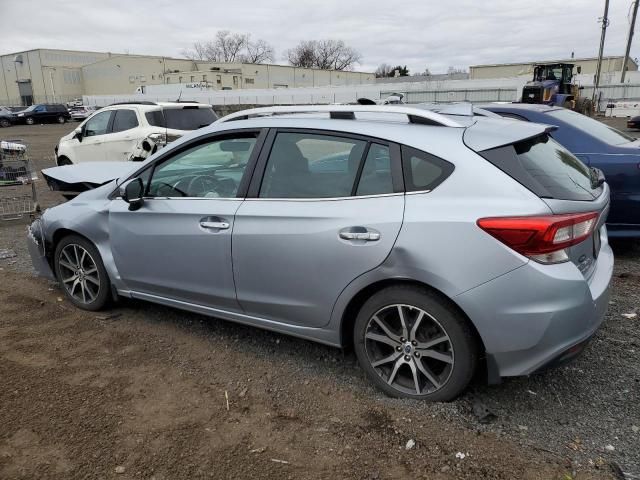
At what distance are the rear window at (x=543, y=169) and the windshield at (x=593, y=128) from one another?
2.55 meters

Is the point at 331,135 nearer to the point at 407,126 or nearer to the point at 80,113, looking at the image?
the point at 407,126

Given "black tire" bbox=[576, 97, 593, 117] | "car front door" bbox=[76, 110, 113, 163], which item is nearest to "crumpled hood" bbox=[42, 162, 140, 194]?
"car front door" bbox=[76, 110, 113, 163]

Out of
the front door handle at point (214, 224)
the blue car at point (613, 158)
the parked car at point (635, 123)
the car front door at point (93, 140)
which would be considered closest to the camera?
the front door handle at point (214, 224)

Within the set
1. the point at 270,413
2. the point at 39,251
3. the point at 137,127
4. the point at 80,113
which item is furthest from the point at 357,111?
the point at 80,113

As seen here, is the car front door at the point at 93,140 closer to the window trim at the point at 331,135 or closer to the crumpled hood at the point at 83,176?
the crumpled hood at the point at 83,176

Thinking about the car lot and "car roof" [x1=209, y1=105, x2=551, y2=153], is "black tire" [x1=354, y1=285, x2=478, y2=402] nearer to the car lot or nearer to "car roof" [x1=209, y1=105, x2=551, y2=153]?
the car lot

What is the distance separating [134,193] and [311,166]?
54.9 inches

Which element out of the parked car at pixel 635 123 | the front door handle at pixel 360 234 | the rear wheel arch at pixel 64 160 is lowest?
the parked car at pixel 635 123

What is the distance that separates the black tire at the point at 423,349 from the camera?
2.77 meters

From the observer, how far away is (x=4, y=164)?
7.50 metres

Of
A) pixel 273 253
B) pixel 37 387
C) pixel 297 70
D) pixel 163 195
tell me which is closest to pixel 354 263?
pixel 273 253

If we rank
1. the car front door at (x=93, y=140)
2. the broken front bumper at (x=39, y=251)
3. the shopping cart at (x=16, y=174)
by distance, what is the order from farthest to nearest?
1. the car front door at (x=93, y=140)
2. the shopping cart at (x=16, y=174)
3. the broken front bumper at (x=39, y=251)

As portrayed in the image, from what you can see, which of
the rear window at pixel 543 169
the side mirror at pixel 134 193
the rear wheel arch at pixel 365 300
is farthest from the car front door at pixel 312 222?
the side mirror at pixel 134 193

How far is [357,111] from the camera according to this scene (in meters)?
3.33
